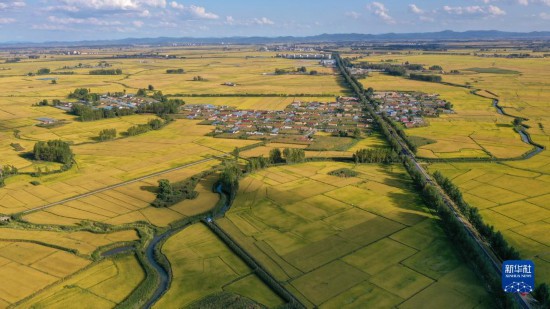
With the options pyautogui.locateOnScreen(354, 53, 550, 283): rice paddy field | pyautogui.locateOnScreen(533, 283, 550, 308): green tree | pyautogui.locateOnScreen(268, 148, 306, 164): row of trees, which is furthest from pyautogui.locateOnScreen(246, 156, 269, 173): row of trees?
pyautogui.locateOnScreen(533, 283, 550, 308): green tree

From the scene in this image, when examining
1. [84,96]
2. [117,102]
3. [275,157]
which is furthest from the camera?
[84,96]

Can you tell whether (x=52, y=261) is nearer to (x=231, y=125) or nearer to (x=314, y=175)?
(x=314, y=175)

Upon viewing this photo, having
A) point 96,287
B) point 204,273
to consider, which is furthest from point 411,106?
point 96,287

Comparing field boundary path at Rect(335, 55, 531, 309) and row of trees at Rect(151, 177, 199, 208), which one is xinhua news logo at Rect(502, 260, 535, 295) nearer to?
field boundary path at Rect(335, 55, 531, 309)

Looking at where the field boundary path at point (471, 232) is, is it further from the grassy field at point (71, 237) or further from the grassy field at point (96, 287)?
the grassy field at point (71, 237)

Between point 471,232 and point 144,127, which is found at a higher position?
point 144,127

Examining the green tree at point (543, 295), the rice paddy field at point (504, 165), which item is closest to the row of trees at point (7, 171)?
the rice paddy field at point (504, 165)

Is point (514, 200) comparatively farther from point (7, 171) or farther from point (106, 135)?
point (106, 135)
